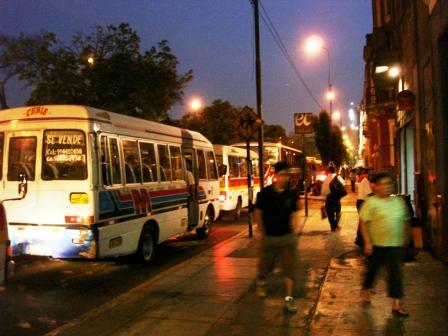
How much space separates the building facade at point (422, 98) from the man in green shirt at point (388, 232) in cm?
313

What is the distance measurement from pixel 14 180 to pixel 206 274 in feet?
11.3

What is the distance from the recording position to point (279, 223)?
264 inches

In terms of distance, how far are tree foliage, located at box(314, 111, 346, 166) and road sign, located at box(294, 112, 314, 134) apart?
1560 inches

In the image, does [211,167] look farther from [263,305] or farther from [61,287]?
[263,305]

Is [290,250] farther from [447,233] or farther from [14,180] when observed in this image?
[14,180]

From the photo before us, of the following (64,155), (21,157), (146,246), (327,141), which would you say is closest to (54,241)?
(64,155)

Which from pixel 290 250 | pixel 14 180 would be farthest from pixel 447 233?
pixel 14 180

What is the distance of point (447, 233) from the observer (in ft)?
29.0

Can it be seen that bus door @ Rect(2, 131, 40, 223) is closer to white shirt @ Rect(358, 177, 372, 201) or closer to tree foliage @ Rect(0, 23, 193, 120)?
white shirt @ Rect(358, 177, 372, 201)

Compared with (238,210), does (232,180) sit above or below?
above

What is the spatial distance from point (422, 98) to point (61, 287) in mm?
7497

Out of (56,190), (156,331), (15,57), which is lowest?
(156,331)

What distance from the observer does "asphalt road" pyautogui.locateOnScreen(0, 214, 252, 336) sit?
6770 mm

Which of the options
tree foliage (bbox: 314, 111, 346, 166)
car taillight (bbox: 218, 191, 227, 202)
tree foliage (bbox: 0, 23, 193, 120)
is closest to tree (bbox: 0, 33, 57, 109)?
tree foliage (bbox: 0, 23, 193, 120)
